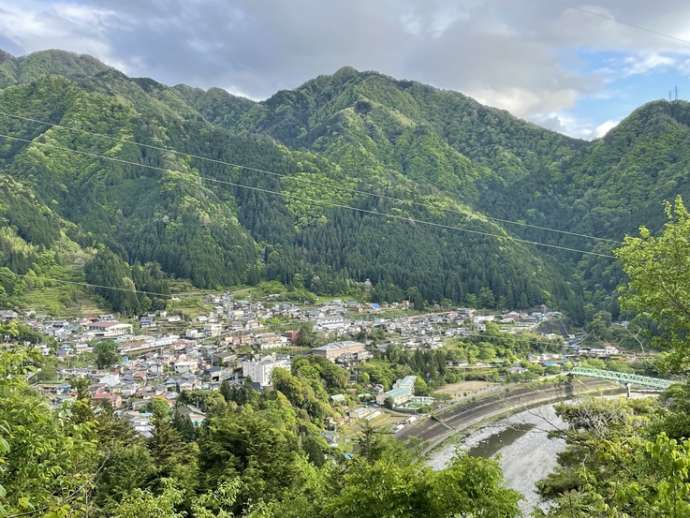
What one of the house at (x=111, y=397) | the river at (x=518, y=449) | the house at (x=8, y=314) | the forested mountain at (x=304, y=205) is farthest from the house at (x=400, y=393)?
the house at (x=8, y=314)

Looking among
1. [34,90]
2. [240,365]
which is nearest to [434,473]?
[240,365]

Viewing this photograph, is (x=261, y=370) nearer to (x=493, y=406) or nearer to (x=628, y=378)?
(x=493, y=406)

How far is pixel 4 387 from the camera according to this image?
4.14m

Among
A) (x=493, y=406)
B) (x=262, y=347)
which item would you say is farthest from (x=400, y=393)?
(x=262, y=347)

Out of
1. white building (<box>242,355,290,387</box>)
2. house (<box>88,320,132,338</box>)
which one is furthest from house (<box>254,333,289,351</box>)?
house (<box>88,320,132,338</box>)

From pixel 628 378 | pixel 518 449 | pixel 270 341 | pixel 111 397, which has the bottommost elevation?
pixel 518 449

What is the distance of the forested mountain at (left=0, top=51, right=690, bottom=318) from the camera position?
196 feet

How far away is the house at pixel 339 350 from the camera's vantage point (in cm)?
3762

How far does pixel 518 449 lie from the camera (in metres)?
26.2

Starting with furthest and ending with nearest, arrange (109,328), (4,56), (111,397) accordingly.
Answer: (4,56) → (109,328) → (111,397)

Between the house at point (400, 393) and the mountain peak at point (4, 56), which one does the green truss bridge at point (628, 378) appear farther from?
the mountain peak at point (4, 56)

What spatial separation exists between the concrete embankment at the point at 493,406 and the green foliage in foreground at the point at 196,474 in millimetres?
9275

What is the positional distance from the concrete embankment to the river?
0.82 metres

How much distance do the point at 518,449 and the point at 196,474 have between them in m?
18.6
